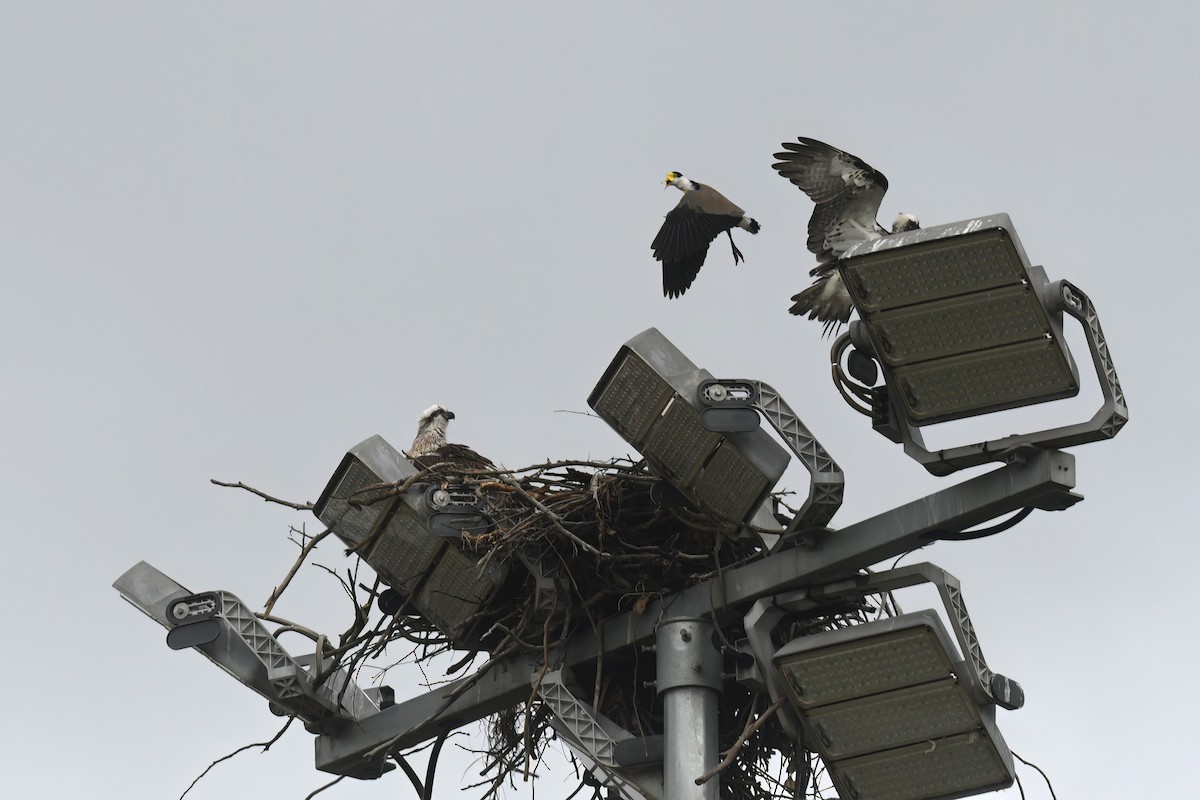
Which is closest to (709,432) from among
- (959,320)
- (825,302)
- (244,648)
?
(959,320)

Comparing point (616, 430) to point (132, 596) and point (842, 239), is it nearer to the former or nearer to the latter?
point (132, 596)

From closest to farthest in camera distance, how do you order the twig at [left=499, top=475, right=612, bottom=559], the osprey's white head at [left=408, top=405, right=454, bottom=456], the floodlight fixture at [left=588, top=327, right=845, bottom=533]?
the floodlight fixture at [left=588, top=327, right=845, bottom=533]
the twig at [left=499, top=475, right=612, bottom=559]
the osprey's white head at [left=408, top=405, right=454, bottom=456]

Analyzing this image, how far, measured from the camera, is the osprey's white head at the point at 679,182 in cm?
1196

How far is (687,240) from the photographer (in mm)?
10922

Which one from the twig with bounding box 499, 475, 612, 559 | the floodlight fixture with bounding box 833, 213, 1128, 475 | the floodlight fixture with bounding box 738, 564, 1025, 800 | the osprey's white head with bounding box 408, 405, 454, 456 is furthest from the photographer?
the osprey's white head with bounding box 408, 405, 454, 456

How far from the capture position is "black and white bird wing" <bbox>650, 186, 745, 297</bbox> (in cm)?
1091

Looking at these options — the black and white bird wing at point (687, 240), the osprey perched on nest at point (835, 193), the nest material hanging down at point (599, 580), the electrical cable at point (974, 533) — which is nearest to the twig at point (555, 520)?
the nest material hanging down at point (599, 580)

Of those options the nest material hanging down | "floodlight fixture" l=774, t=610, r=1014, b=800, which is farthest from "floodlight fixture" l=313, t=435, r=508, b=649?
"floodlight fixture" l=774, t=610, r=1014, b=800

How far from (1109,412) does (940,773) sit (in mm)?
1568

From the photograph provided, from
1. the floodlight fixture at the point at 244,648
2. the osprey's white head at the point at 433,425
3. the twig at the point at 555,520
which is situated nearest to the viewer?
the twig at the point at 555,520

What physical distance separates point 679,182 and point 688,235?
144cm

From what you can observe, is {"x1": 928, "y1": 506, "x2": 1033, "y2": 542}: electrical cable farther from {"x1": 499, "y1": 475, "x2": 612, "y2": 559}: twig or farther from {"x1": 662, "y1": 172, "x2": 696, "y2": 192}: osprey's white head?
{"x1": 662, "y1": 172, "x2": 696, "y2": 192}: osprey's white head

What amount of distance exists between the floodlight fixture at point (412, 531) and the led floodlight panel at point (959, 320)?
2279mm

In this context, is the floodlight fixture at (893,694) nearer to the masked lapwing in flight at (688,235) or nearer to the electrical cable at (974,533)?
the electrical cable at (974,533)
